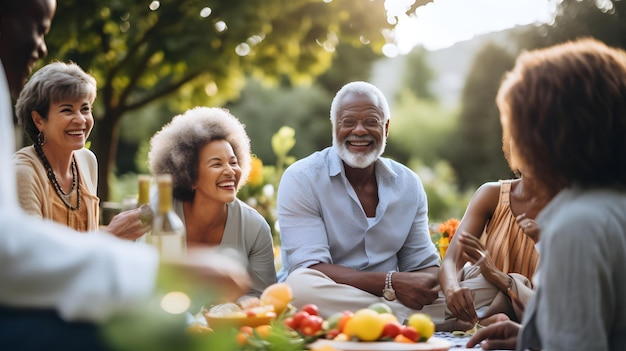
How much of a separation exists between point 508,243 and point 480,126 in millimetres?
24920

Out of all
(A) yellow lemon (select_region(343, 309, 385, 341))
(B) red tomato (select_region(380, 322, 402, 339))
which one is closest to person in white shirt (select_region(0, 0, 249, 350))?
(A) yellow lemon (select_region(343, 309, 385, 341))

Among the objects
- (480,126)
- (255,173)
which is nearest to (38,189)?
(255,173)

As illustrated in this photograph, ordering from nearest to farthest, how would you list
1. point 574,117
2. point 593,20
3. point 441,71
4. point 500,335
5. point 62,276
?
point 62,276
point 574,117
point 500,335
point 593,20
point 441,71

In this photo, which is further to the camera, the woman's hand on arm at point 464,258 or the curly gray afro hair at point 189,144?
the curly gray afro hair at point 189,144

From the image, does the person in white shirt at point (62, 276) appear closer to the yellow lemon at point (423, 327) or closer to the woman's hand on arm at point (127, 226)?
the yellow lemon at point (423, 327)

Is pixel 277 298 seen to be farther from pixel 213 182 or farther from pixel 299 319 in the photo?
pixel 213 182

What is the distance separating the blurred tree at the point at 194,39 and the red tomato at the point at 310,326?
6.65 m

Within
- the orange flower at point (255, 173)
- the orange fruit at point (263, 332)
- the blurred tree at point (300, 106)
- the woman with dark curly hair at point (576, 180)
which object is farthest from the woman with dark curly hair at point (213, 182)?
the blurred tree at point (300, 106)

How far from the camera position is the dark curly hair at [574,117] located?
Answer: 2424 millimetres

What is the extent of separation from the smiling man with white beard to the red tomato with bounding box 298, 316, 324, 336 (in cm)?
162

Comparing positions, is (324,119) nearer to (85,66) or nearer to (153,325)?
(85,66)

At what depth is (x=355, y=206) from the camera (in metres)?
5.30

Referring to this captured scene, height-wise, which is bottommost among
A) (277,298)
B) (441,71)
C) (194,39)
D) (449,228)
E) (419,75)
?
(277,298)

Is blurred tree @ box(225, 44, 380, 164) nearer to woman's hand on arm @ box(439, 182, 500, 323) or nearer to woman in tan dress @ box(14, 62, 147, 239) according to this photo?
woman's hand on arm @ box(439, 182, 500, 323)
